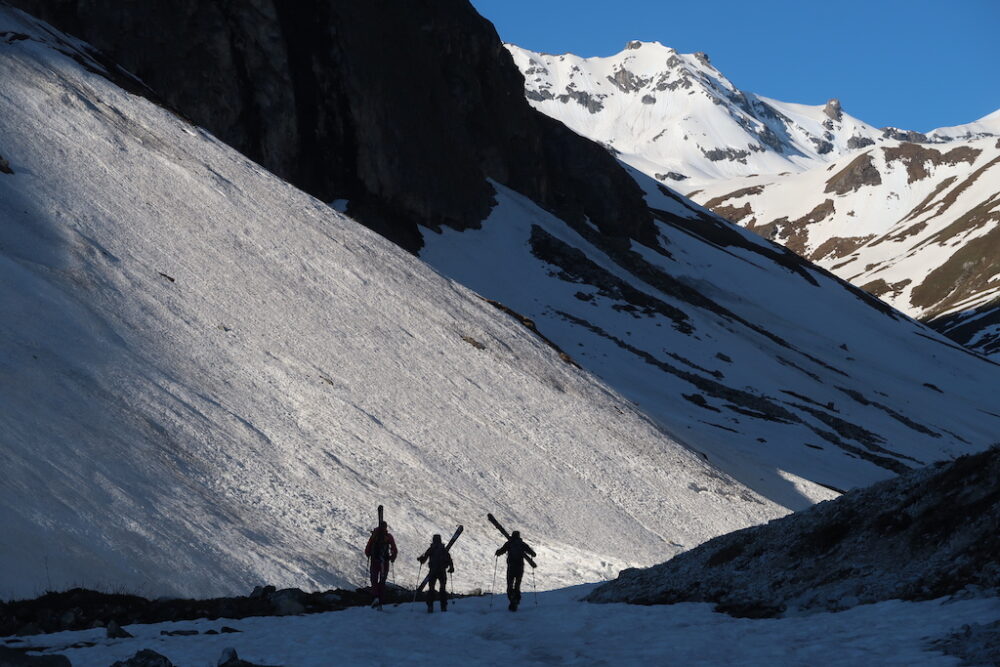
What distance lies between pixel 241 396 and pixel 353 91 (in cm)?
5096

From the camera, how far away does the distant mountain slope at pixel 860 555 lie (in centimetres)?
1673

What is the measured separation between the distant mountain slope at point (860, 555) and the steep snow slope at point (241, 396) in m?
7.88

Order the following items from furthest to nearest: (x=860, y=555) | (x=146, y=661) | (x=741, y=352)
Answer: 1. (x=741, y=352)
2. (x=860, y=555)
3. (x=146, y=661)

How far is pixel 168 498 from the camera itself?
1027 inches

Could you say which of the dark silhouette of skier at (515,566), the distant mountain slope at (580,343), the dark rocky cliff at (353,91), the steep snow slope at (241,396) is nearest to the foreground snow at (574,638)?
the dark silhouette of skier at (515,566)

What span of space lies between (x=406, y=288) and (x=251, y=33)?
33.4 metres

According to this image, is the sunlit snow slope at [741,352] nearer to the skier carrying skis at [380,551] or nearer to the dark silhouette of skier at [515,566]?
the dark silhouette of skier at [515,566]

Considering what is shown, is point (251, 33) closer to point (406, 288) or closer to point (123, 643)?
point (406, 288)

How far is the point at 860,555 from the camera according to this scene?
61.9 ft

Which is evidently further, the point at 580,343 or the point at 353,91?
the point at 353,91

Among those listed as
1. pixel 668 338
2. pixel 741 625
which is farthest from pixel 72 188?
pixel 668 338

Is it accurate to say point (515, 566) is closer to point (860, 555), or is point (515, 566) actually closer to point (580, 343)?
point (860, 555)

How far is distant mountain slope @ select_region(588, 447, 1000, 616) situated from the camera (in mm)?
16734

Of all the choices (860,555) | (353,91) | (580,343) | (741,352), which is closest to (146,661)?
(860,555)
